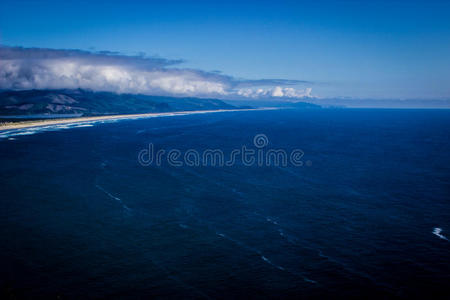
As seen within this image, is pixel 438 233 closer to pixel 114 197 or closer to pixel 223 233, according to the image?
pixel 223 233

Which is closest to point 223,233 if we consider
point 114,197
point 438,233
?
point 114,197

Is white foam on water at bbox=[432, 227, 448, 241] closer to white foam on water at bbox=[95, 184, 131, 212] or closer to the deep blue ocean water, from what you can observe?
the deep blue ocean water

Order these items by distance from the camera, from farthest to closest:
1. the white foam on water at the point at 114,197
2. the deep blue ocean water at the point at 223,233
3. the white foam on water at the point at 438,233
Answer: the white foam on water at the point at 114,197
the white foam on water at the point at 438,233
the deep blue ocean water at the point at 223,233

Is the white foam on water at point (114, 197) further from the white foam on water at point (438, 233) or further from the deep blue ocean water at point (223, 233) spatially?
the white foam on water at point (438, 233)

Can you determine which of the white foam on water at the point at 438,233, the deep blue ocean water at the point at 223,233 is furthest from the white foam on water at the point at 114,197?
the white foam on water at the point at 438,233

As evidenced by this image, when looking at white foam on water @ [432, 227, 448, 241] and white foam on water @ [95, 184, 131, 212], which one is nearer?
white foam on water @ [432, 227, 448, 241]

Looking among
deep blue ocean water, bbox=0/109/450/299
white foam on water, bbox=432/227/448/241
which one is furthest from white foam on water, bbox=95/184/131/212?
white foam on water, bbox=432/227/448/241

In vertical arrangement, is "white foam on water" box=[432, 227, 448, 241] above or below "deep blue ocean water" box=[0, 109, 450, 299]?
above

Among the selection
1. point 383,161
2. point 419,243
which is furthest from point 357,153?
point 419,243

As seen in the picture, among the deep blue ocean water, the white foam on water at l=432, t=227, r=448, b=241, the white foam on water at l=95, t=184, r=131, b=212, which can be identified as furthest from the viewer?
the white foam on water at l=95, t=184, r=131, b=212
